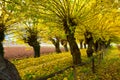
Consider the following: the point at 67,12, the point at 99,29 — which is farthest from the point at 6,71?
the point at 99,29

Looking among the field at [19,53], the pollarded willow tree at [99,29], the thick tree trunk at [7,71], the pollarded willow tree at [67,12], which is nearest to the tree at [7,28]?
the thick tree trunk at [7,71]

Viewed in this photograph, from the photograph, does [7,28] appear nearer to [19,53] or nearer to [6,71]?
[6,71]

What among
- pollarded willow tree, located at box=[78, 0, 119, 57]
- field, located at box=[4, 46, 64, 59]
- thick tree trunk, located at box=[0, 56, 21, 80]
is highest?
pollarded willow tree, located at box=[78, 0, 119, 57]

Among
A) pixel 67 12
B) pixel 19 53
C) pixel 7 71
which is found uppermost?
pixel 67 12

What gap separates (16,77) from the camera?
21.4 feet

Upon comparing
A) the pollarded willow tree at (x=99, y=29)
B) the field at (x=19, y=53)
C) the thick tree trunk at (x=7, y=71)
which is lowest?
the field at (x=19, y=53)

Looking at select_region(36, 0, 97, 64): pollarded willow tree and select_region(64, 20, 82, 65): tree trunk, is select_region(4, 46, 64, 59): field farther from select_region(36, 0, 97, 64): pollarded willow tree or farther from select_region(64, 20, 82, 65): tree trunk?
select_region(36, 0, 97, 64): pollarded willow tree

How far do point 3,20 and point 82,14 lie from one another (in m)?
8.18

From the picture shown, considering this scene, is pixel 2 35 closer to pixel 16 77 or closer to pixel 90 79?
pixel 90 79

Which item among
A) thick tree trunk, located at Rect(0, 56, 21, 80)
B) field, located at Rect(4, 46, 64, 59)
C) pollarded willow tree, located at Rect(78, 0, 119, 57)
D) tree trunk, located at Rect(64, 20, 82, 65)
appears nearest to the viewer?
thick tree trunk, located at Rect(0, 56, 21, 80)

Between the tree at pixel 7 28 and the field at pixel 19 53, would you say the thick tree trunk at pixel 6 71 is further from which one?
the field at pixel 19 53

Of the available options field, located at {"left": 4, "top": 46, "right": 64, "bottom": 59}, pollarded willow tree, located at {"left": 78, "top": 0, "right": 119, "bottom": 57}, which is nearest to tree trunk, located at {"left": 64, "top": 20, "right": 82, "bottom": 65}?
pollarded willow tree, located at {"left": 78, "top": 0, "right": 119, "bottom": 57}

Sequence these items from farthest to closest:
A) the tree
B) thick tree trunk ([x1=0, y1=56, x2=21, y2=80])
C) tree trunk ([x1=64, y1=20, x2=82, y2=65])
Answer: tree trunk ([x1=64, y1=20, x2=82, y2=65]) → the tree → thick tree trunk ([x1=0, y1=56, x2=21, y2=80])

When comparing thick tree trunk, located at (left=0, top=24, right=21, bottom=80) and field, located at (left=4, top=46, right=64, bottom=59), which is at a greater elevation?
thick tree trunk, located at (left=0, top=24, right=21, bottom=80)
